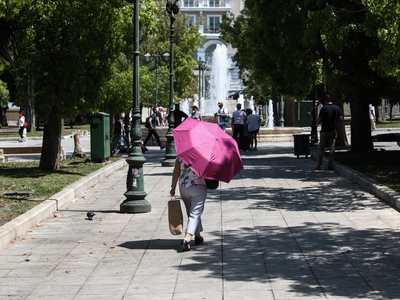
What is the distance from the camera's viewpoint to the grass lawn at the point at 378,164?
46.3 feet

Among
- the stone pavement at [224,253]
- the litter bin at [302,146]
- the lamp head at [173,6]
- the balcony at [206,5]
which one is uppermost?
the balcony at [206,5]

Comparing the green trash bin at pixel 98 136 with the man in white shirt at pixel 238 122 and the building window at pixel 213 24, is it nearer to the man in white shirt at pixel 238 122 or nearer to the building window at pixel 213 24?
the man in white shirt at pixel 238 122

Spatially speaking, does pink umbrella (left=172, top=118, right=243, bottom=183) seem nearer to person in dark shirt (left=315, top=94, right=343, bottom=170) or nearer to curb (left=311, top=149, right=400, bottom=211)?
curb (left=311, top=149, right=400, bottom=211)

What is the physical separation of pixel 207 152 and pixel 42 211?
12.0 ft

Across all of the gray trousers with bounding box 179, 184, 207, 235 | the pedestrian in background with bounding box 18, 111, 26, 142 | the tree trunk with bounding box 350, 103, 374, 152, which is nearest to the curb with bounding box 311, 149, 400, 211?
the tree trunk with bounding box 350, 103, 374, 152

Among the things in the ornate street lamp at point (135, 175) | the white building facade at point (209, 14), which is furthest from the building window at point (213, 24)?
the ornate street lamp at point (135, 175)

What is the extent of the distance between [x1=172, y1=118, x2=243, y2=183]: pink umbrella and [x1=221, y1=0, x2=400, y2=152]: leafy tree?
18.2 ft

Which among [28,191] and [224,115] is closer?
[28,191]

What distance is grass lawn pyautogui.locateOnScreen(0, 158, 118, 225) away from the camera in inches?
426

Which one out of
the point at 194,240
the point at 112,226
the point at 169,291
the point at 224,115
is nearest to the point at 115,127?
the point at 224,115

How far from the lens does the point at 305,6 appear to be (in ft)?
68.8

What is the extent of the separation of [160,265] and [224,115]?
19.6m

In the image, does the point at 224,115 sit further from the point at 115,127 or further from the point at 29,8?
the point at 29,8

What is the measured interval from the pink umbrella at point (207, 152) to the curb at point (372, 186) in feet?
13.6
